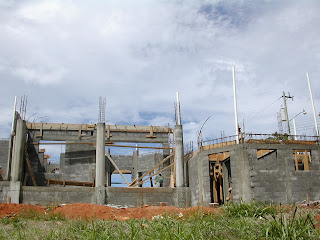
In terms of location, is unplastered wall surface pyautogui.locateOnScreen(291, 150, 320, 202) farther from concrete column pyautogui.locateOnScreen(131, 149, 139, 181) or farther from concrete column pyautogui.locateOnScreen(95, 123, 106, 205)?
concrete column pyautogui.locateOnScreen(131, 149, 139, 181)

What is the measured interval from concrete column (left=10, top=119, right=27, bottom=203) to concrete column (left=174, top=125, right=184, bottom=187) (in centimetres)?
978

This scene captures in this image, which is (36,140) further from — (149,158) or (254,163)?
(254,163)

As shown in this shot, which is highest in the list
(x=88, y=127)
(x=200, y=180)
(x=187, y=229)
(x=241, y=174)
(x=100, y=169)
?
(x=88, y=127)

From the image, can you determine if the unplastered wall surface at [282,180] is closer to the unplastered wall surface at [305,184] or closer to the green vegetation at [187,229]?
the unplastered wall surface at [305,184]

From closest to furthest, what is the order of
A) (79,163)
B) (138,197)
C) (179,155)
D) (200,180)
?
(200,180) → (138,197) → (179,155) → (79,163)

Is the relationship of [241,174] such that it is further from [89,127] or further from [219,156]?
[89,127]

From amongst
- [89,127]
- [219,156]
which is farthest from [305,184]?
[89,127]

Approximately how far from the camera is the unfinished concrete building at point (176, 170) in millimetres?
17141

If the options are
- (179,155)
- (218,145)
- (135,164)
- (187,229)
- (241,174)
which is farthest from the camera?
(135,164)

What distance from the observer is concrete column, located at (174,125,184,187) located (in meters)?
20.8

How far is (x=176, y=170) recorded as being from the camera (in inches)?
828

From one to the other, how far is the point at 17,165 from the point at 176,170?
33.1 feet

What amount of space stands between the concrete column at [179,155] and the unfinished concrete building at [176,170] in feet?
0.21

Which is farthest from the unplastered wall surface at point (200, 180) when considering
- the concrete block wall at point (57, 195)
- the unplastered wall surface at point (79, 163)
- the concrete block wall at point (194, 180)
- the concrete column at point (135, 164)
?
the concrete column at point (135, 164)
